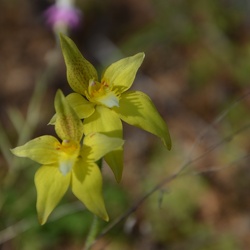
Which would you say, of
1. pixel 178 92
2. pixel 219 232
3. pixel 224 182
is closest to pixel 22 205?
pixel 219 232

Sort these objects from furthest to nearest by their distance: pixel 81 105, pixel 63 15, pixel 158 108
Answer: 1. pixel 158 108
2. pixel 63 15
3. pixel 81 105

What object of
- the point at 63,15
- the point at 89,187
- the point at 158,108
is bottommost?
→ the point at 158,108

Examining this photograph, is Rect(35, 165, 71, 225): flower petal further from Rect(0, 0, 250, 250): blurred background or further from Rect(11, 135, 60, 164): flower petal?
Rect(0, 0, 250, 250): blurred background

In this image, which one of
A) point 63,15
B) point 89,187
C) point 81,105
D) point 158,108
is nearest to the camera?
point 89,187

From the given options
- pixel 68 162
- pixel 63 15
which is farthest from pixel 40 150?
pixel 63 15

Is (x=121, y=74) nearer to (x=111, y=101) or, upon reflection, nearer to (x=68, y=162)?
(x=111, y=101)

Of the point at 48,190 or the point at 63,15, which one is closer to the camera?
the point at 48,190

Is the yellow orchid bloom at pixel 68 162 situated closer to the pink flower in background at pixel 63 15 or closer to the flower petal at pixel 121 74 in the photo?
the flower petal at pixel 121 74
